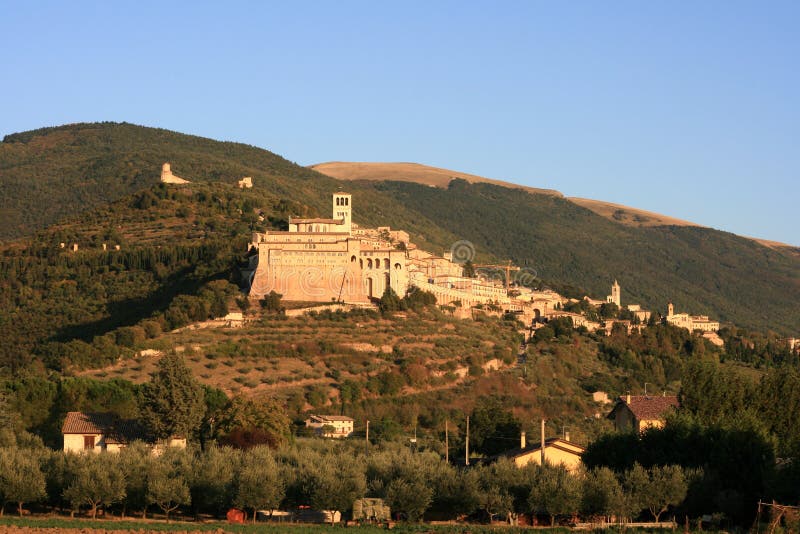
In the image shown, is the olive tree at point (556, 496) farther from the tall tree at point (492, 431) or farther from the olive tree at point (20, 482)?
the tall tree at point (492, 431)

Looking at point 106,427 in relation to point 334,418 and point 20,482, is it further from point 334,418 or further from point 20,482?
point 334,418

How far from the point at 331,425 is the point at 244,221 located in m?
42.5

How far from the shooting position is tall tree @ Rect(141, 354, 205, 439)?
4684cm

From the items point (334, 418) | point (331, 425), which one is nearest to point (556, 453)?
point (331, 425)

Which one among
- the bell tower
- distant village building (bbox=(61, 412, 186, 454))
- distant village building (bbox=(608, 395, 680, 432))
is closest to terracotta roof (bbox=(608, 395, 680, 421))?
distant village building (bbox=(608, 395, 680, 432))

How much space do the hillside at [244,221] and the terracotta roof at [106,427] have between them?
111ft

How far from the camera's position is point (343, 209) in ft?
320

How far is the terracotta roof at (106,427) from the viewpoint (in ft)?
152

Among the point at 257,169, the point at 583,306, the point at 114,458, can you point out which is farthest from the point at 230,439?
the point at 257,169

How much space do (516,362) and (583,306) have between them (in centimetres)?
2884

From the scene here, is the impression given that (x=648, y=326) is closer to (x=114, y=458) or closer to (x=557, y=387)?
(x=557, y=387)

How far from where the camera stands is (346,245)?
7881 cm

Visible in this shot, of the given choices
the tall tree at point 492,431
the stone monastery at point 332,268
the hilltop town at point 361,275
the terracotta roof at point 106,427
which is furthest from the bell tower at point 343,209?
the terracotta roof at point 106,427

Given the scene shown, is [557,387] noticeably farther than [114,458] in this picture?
Yes
